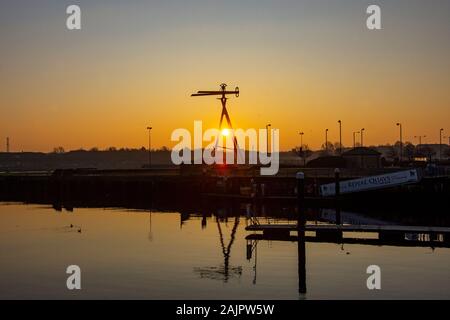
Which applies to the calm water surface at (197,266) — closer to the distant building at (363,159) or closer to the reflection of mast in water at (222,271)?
the reflection of mast in water at (222,271)

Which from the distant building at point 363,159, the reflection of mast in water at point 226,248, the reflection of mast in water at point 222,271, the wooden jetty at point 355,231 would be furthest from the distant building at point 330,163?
the reflection of mast in water at point 222,271

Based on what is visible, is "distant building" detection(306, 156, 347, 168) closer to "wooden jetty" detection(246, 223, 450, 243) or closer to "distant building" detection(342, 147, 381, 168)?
"distant building" detection(342, 147, 381, 168)

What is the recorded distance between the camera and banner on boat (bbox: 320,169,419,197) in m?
62.1

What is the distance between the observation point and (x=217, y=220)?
59.6 meters

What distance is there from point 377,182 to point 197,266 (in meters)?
32.7

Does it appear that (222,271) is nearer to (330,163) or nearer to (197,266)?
(197,266)

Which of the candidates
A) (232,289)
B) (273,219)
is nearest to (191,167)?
(273,219)

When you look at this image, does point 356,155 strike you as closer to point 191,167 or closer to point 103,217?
point 191,167

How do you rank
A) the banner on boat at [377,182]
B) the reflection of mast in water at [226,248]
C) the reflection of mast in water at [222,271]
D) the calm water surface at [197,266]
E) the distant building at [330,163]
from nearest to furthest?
the calm water surface at [197,266] → the reflection of mast in water at [222,271] → the reflection of mast in water at [226,248] → the banner on boat at [377,182] → the distant building at [330,163]

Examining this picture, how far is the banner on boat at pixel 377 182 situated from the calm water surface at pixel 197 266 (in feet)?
49.0

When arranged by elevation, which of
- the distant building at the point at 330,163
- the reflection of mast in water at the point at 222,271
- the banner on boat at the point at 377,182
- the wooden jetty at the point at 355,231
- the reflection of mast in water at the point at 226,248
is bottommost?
the reflection of mast in water at the point at 222,271

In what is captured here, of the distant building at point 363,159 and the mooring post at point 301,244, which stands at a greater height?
the distant building at point 363,159

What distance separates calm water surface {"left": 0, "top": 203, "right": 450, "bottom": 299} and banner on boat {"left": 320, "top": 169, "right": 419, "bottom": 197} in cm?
1495

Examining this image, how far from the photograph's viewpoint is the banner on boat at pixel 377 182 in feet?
204
